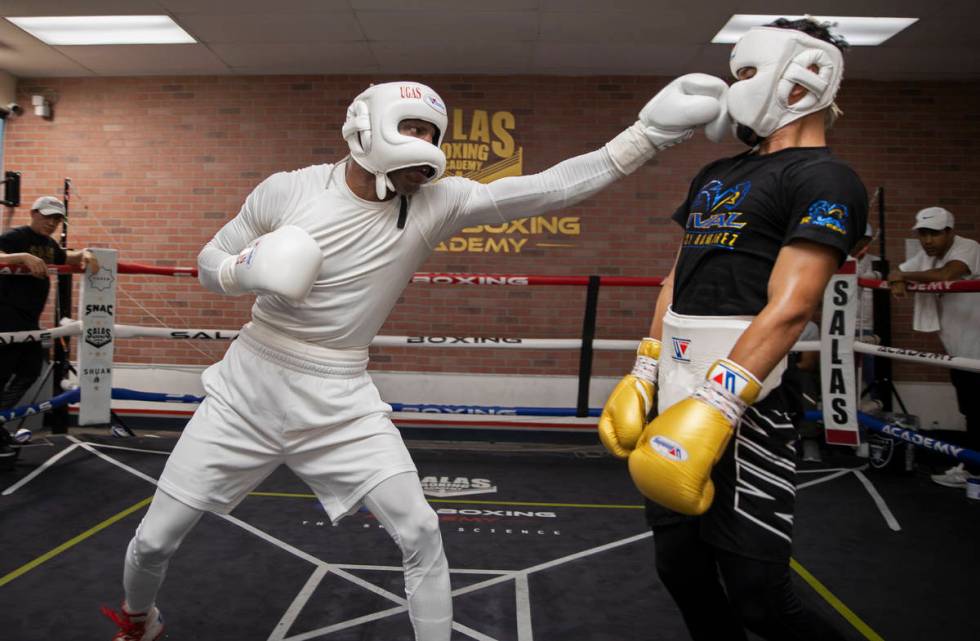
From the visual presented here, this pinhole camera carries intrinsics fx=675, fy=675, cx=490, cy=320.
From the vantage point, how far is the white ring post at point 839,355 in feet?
11.6

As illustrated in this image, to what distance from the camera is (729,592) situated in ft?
4.50

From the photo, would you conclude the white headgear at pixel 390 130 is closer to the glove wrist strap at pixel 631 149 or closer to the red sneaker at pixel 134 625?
the glove wrist strap at pixel 631 149

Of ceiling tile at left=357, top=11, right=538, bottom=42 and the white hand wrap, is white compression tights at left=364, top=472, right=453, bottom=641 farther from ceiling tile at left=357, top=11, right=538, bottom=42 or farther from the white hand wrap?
ceiling tile at left=357, top=11, right=538, bottom=42

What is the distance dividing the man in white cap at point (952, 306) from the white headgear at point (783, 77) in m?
2.83

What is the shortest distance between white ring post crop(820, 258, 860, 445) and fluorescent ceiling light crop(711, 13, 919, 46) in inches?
84.8

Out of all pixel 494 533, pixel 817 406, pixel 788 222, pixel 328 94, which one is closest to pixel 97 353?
pixel 494 533

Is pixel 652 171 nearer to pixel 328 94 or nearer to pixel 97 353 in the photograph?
pixel 328 94

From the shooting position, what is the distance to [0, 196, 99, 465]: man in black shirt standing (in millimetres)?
3771

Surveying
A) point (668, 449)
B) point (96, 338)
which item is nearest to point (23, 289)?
point (96, 338)

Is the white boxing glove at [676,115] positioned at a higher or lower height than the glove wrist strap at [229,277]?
higher

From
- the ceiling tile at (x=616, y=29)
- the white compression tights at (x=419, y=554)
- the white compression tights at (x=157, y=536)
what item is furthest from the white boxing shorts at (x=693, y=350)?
the ceiling tile at (x=616, y=29)

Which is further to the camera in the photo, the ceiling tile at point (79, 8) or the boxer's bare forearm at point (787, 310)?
the ceiling tile at point (79, 8)

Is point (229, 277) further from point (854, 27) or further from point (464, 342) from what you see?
point (854, 27)

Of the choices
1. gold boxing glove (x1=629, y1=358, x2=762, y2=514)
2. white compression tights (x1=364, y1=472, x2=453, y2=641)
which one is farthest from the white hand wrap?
white compression tights (x1=364, y1=472, x2=453, y2=641)
